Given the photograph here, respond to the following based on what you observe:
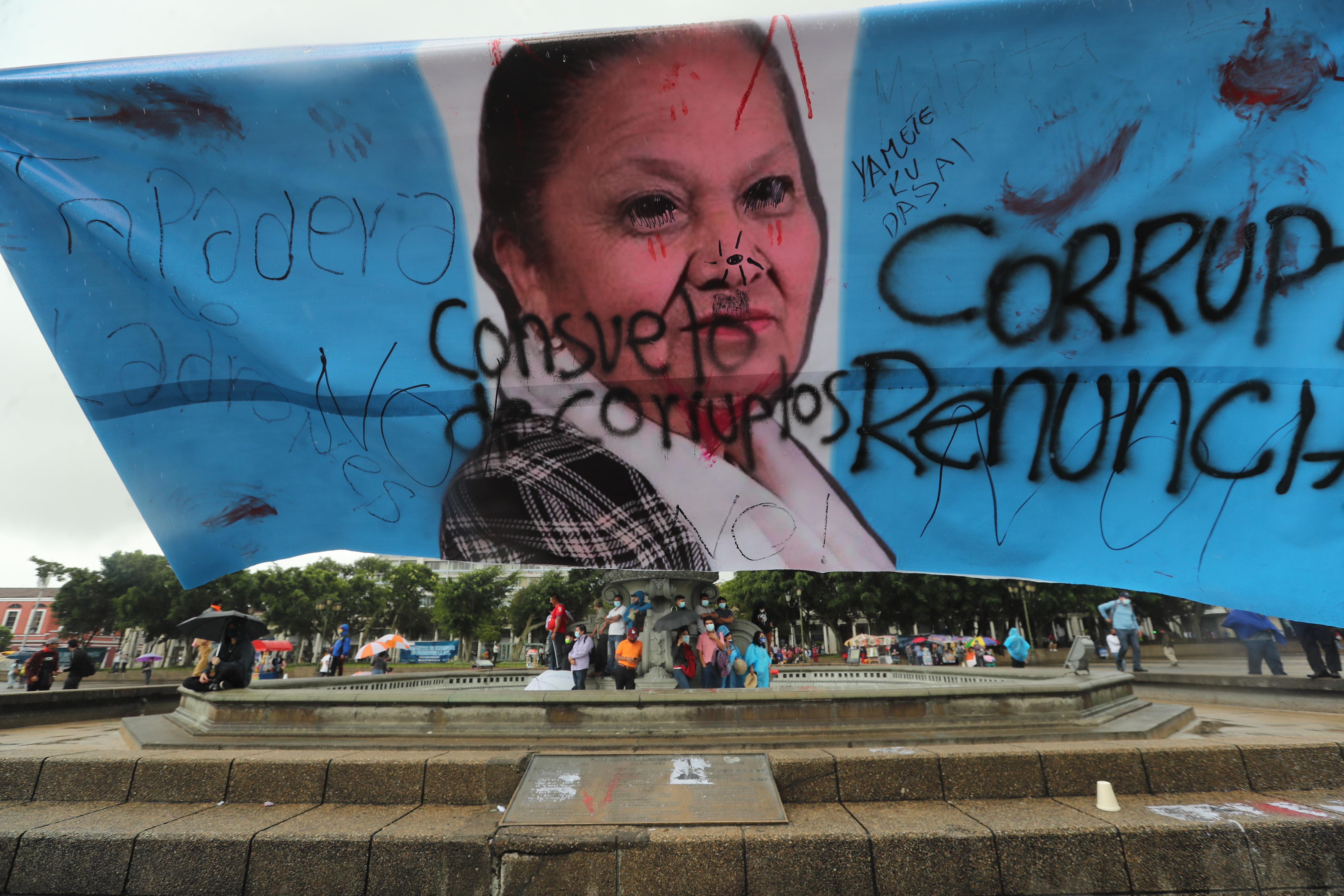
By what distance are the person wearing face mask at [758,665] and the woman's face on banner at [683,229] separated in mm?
7220

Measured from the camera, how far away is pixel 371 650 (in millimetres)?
15797

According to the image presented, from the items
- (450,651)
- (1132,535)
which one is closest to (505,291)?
(1132,535)

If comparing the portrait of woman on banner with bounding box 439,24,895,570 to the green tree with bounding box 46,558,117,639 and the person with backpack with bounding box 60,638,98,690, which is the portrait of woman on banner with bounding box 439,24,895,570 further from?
the green tree with bounding box 46,558,117,639

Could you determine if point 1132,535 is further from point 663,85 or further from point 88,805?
point 88,805

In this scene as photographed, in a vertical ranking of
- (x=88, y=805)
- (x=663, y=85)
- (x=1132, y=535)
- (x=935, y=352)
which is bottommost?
(x=88, y=805)

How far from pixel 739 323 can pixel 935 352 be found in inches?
50.8

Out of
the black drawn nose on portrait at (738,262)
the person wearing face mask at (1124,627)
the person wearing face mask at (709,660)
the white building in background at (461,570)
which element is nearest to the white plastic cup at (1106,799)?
the black drawn nose on portrait at (738,262)

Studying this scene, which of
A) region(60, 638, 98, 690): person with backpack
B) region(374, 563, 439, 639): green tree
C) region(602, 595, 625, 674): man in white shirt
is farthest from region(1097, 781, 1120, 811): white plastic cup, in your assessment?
region(374, 563, 439, 639): green tree

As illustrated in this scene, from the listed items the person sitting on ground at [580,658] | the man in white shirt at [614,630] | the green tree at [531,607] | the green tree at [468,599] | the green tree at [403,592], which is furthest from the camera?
the green tree at [531,607]

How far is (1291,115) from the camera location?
12.4 feet

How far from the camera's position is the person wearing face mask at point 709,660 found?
10.7m

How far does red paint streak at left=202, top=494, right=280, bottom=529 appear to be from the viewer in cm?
448

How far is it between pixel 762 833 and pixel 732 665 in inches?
258

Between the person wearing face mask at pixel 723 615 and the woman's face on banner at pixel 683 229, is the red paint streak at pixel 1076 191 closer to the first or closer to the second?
the woman's face on banner at pixel 683 229
